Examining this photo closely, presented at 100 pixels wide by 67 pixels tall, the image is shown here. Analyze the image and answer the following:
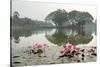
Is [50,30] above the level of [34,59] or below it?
above

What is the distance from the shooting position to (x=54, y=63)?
220 cm

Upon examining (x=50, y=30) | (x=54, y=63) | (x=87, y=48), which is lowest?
(x=54, y=63)

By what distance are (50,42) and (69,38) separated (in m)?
0.23

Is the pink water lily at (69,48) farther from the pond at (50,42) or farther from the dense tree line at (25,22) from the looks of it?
the dense tree line at (25,22)

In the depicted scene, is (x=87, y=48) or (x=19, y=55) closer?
(x=19, y=55)

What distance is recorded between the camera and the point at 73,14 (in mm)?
2277

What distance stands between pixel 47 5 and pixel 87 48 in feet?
2.30

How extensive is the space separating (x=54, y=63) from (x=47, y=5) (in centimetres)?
66

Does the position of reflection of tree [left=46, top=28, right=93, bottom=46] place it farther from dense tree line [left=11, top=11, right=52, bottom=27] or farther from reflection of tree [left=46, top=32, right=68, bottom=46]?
dense tree line [left=11, top=11, right=52, bottom=27]

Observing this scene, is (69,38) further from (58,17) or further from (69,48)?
(58,17)

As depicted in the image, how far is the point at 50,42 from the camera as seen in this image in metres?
2.21

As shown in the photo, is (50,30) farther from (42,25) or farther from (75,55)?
(75,55)

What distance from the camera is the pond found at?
2104 millimetres
